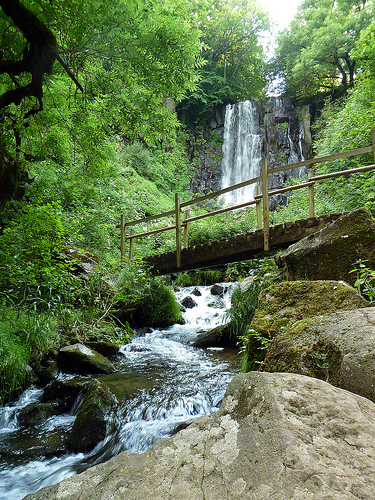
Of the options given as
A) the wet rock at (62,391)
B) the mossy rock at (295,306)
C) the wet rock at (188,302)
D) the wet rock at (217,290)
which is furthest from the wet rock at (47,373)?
the wet rock at (217,290)

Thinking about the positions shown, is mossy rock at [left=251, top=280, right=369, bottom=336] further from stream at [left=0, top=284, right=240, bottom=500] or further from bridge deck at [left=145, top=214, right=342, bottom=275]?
bridge deck at [left=145, top=214, right=342, bottom=275]

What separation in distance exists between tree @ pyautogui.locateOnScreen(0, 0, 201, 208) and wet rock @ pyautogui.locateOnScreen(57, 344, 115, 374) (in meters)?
2.73

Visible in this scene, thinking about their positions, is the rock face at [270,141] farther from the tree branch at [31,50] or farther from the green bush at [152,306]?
the tree branch at [31,50]

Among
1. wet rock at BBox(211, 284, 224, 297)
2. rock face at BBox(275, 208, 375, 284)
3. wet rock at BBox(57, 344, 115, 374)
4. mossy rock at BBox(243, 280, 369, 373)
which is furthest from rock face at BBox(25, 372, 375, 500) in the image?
wet rock at BBox(211, 284, 224, 297)

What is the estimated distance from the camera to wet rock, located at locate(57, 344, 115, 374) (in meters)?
4.94

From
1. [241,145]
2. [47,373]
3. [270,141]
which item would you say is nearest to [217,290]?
[47,373]

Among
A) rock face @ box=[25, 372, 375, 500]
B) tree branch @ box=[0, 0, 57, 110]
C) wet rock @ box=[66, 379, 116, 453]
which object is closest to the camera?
rock face @ box=[25, 372, 375, 500]

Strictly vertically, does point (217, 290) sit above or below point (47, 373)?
above

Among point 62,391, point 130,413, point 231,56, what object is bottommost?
point 130,413

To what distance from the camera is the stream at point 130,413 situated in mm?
2926

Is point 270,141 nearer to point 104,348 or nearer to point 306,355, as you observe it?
point 104,348

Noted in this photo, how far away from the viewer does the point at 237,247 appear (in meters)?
6.75

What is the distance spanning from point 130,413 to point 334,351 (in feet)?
9.21

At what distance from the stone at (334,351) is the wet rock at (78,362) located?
3.48 m
